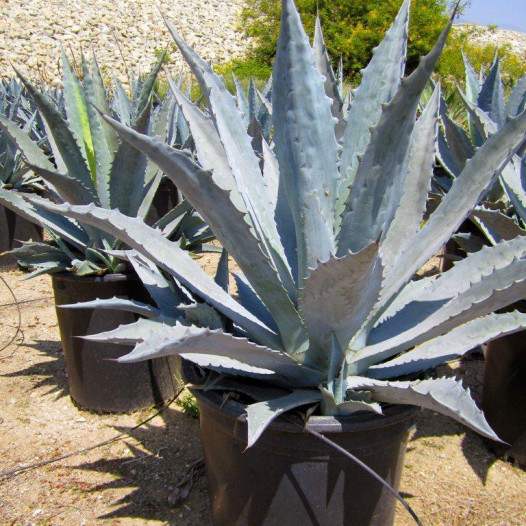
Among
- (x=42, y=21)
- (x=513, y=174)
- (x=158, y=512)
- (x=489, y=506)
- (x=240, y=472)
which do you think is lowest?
(x=42, y=21)

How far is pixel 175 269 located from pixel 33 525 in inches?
35.8

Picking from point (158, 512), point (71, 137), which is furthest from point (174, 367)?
point (71, 137)

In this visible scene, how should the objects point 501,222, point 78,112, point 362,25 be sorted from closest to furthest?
point 501,222, point 78,112, point 362,25

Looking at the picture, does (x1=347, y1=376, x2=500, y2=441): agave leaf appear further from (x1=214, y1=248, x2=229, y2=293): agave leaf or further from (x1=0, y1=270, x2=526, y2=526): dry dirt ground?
(x1=0, y1=270, x2=526, y2=526): dry dirt ground

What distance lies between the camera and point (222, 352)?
3.79 ft

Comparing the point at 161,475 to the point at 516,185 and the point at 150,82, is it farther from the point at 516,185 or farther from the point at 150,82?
the point at 516,185

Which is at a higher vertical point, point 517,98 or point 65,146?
point 517,98

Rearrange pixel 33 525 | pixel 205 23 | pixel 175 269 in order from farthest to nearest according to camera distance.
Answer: pixel 205 23 < pixel 33 525 < pixel 175 269

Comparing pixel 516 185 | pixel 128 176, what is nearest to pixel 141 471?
pixel 128 176

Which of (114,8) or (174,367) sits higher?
(174,367)

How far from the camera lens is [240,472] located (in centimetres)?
131

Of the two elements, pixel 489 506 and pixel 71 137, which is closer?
pixel 489 506

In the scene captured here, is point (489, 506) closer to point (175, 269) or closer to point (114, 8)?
point (175, 269)

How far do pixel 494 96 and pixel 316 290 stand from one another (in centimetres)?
179
